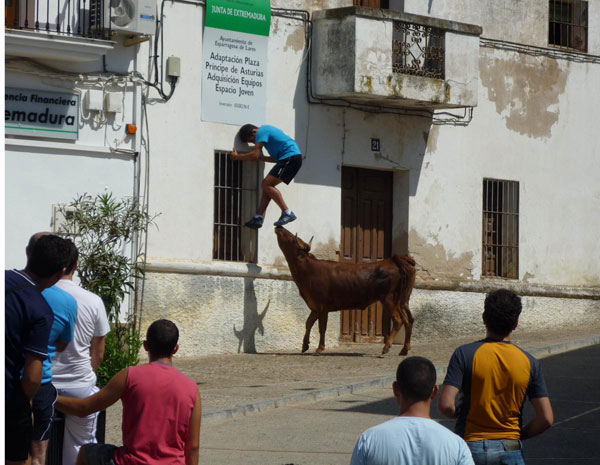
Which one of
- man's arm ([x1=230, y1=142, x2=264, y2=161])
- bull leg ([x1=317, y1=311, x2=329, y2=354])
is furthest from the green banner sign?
bull leg ([x1=317, y1=311, x2=329, y2=354])

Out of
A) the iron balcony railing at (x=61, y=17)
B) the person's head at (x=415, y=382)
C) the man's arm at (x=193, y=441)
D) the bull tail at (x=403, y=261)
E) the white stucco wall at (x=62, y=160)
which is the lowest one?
the man's arm at (x=193, y=441)

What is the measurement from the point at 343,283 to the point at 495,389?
1084cm

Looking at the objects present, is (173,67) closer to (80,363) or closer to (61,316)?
(80,363)

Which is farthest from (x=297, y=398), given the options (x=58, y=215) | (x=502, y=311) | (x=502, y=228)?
(x=502, y=228)

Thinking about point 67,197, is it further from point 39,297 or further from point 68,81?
point 39,297

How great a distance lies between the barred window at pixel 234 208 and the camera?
681 inches

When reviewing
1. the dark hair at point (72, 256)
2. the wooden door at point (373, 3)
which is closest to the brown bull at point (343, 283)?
the wooden door at point (373, 3)

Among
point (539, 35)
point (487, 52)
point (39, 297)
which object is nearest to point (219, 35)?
point (487, 52)

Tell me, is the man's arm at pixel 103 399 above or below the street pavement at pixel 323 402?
above

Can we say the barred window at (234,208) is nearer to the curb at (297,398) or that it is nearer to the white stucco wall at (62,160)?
the white stucco wall at (62,160)

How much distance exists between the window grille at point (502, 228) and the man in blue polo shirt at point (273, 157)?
4427mm

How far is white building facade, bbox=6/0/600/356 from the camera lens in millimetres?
15883

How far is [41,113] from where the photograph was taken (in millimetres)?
15250

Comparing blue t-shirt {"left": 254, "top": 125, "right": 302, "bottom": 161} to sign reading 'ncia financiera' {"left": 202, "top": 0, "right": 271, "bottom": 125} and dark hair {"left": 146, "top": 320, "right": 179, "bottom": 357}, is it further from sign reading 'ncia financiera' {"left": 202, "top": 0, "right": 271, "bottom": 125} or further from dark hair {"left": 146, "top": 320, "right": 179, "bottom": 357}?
dark hair {"left": 146, "top": 320, "right": 179, "bottom": 357}
